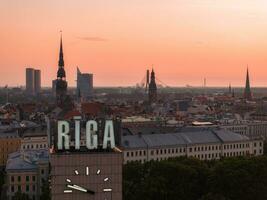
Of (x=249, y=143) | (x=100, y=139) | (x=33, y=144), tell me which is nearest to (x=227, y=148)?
(x=249, y=143)

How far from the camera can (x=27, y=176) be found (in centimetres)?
9469

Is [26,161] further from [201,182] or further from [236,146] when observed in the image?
[236,146]

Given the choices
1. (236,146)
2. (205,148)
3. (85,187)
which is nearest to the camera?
(85,187)

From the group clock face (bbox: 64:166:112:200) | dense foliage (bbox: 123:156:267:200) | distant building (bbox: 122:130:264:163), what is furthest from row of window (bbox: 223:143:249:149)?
clock face (bbox: 64:166:112:200)

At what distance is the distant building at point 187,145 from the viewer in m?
118

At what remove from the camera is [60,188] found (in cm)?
4978

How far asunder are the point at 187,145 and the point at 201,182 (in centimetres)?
3886

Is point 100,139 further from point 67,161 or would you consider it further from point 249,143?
point 249,143

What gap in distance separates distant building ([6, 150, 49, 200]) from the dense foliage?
16.4 metres

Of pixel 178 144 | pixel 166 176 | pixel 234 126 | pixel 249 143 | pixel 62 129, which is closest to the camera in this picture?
pixel 62 129

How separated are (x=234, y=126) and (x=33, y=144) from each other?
72606 mm

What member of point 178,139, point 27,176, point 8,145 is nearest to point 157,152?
point 178,139

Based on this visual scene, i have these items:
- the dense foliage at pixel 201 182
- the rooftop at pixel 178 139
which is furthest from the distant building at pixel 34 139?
the dense foliage at pixel 201 182

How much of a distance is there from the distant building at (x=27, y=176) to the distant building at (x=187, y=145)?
22.5 metres
